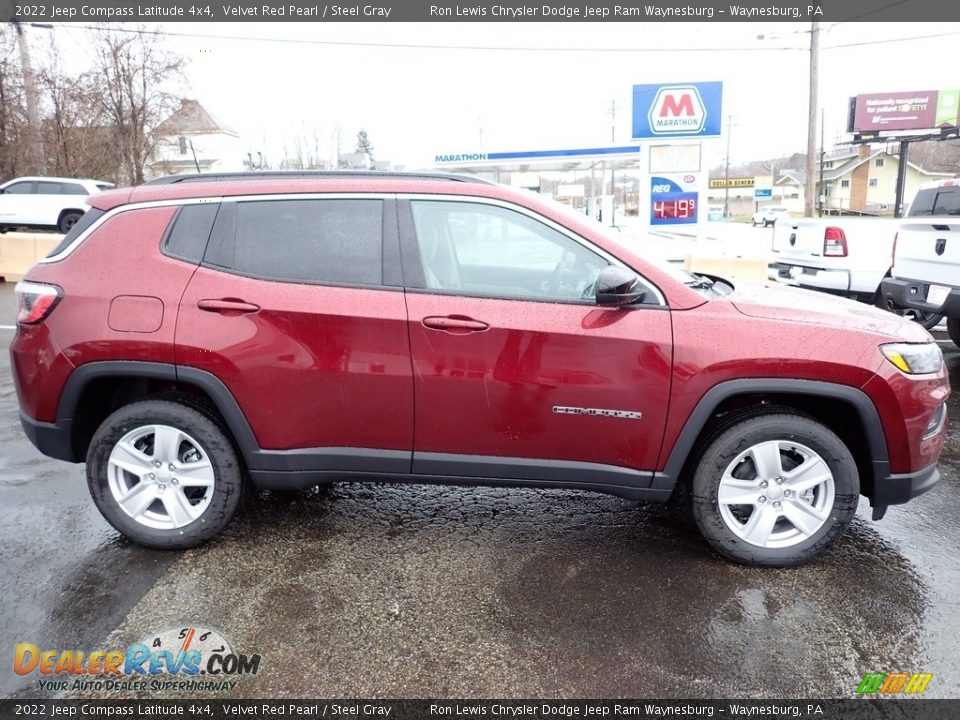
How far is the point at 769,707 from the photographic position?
2250 mm

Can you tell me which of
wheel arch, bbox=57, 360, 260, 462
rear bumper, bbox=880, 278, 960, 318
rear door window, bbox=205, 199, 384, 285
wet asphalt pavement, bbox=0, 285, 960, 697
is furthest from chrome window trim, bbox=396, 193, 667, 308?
rear bumper, bbox=880, 278, 960, 318

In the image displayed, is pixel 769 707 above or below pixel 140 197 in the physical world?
below

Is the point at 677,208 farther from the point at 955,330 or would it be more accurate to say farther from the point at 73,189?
the point at 73,189

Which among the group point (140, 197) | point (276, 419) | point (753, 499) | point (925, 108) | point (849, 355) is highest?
point (925, 108)

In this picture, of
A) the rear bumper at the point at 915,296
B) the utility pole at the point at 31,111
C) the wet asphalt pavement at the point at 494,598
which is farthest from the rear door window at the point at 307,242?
the utility pole at the point at 31,111

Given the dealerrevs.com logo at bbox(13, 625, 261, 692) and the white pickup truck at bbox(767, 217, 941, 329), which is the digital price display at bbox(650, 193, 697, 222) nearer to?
the white pickup truck at bbox(767, 217, 941, 329)

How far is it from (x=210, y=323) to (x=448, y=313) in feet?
3.68

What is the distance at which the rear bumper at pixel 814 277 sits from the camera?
7.85m

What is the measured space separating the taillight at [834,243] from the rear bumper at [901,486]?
5.63m

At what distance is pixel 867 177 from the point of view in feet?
222

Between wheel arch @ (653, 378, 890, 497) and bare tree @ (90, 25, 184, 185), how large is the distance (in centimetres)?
2920

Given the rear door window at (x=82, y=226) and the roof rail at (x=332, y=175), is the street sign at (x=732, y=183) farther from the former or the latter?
the rear door window at (x=82, y=226)

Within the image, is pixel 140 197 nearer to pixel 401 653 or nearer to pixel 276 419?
pixel 276 419
